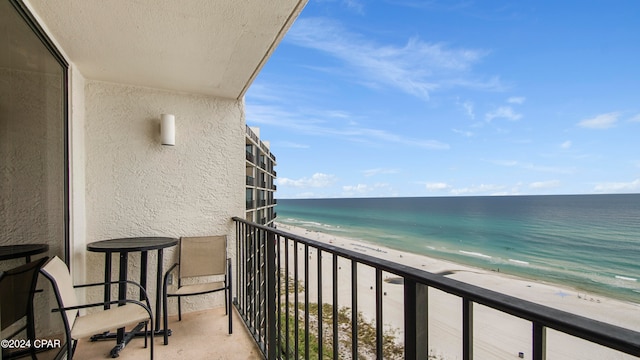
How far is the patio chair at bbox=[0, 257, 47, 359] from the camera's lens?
1.39 meters

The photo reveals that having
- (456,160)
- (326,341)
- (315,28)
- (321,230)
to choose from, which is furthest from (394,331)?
(456,160)

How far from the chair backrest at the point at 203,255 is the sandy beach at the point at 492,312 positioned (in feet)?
14.8

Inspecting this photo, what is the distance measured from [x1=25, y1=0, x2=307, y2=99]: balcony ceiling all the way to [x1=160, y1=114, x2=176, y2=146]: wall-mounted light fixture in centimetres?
36

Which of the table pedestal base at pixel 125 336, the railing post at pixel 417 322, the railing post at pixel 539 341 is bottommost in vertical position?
the table pedestal base at pixel 125 336

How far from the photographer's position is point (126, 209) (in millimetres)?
2957

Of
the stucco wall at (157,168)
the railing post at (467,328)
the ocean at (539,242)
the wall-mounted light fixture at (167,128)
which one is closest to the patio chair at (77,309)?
the stucco wall at (157,168)

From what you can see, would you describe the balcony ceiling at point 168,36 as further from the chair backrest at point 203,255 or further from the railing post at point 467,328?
the railing post at point 467,328

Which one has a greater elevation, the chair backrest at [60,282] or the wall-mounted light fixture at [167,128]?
the wall-mounted light fixture at [167,128]

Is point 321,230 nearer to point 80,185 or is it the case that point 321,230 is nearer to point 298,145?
point 298,145

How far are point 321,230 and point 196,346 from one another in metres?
29.7

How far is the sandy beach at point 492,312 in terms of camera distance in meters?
8.57

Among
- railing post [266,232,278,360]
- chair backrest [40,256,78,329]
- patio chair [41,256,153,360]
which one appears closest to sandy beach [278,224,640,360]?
railing post [266,232,278,360]

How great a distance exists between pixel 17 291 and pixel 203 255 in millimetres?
1516

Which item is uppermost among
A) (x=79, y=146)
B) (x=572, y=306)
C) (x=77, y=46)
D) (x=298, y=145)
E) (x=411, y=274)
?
(x=298, y=145)
